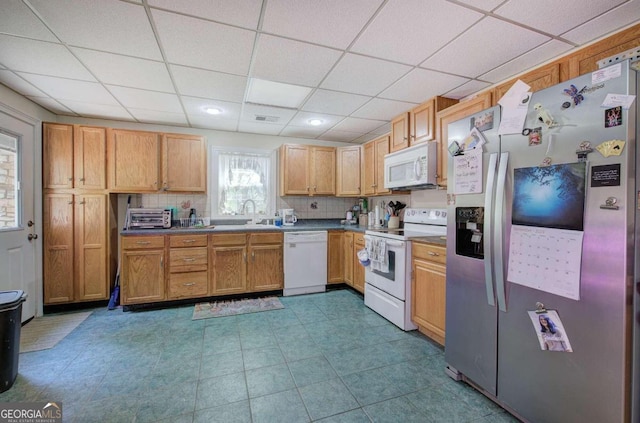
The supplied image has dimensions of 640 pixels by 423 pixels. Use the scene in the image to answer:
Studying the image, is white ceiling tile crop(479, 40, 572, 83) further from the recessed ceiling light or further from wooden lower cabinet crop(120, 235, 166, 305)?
wooden lower cabinet crop(120, 235, 166, 305)

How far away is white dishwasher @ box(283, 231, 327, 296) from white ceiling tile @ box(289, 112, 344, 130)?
1508 mm

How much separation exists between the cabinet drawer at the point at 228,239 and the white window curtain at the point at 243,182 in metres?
0.76

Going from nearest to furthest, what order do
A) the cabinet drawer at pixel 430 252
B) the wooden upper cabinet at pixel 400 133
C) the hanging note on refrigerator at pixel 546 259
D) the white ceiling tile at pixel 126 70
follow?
the hanging note on refrigerator at pixel 546 259
the white ceiling tile at pixel 126 70
the cabinet drawer at pixel 430 252
the wooden upper cabinet at pixel 400 133

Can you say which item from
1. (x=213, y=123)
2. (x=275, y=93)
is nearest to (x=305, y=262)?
(x=275, y=93)

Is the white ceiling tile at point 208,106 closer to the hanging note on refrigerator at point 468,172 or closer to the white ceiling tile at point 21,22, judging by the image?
the white ceiling tile at point 21,22

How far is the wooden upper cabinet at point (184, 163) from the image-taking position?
3.61 m

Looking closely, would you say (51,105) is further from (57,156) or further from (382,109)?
(382,109)

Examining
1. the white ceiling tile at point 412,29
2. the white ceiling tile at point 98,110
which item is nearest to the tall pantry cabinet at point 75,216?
the white ceiling tile at point 98,110

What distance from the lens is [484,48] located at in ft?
6.55

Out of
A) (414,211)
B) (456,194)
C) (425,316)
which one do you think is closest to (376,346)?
(425,316)

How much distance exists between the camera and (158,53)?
2.07 meters

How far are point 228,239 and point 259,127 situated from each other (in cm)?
166

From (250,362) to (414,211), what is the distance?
8.11ft

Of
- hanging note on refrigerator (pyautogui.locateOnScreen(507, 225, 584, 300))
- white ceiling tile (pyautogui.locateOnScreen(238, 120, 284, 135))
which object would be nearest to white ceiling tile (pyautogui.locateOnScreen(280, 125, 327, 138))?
white ceiling tile (pyautogui.locateOnScreen(238, 120, 284, 135))
